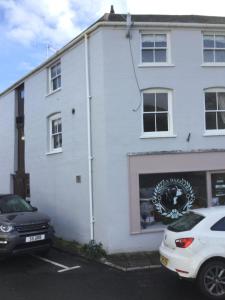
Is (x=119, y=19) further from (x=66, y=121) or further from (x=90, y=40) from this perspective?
(x=66, y=121)

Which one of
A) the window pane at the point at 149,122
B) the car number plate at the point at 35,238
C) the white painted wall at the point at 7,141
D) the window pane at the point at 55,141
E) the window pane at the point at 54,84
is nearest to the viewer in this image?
the car number plate at the point at 35,238

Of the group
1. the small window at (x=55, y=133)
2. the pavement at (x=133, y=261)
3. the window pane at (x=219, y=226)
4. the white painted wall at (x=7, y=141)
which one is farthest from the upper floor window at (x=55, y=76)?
the window pane at (x=219, y=226)

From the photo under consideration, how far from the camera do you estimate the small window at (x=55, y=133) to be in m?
16.2

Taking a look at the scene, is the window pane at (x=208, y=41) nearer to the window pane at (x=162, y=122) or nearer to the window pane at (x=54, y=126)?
the window pane at (x=162, y=122)

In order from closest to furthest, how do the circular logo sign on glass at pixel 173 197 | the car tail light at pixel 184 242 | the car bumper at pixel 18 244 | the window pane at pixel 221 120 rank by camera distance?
the car tail light at pixel 184 242
the car bumper at pixel 18 244
the circular logo sign on glass at pixel 173 197
the window pane at pixel 221 120

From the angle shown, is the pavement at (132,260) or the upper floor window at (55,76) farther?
the upper floor window at (55,76)

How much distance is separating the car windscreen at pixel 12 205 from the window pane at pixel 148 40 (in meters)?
6.36

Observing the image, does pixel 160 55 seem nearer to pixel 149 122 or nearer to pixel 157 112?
pixel 157 112

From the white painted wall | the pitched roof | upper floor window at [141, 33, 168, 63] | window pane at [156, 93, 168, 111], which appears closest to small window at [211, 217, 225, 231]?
window pane at [156, 93, 168, 111]

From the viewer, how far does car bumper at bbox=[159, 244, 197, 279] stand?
7801 mm

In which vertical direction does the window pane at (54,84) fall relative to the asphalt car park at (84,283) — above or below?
above

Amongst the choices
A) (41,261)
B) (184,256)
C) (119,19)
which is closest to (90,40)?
(119,19)

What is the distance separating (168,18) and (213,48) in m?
2.01

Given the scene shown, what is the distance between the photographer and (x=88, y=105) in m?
13.6
